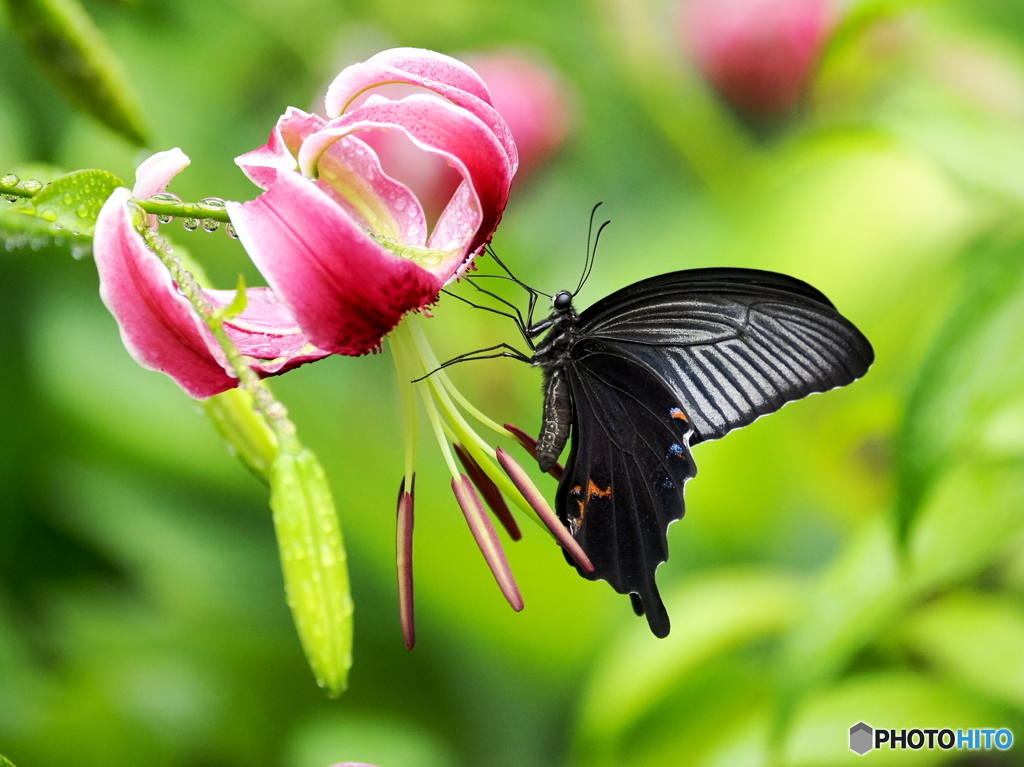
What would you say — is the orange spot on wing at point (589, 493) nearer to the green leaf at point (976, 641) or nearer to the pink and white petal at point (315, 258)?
the pink and white petal at point (315, 258)

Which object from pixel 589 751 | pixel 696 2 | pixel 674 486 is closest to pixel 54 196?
pixel 674 486

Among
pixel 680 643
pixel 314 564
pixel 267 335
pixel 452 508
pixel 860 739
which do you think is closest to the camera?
pixel 314 564

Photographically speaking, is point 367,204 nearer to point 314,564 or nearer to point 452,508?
point 314,564

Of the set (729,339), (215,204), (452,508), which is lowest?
(215,204)

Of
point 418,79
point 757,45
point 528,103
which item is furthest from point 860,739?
point 757,45

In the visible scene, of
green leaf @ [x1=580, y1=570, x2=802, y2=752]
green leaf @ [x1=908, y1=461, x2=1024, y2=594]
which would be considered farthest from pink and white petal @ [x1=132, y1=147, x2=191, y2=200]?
green leaf @ [x1=580, y1=570, x2=802, y2=752]

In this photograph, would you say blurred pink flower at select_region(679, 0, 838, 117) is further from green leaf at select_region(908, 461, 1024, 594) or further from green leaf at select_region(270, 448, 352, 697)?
green leaf at select_region(270, 448, 352, 697)

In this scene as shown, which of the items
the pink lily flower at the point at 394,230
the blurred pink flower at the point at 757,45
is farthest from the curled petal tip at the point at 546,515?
the blurred pink flower at the point at 757,45
